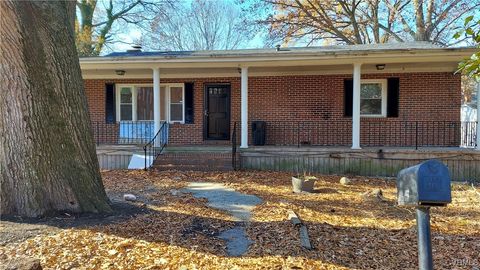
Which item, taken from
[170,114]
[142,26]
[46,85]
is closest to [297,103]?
[170,114]

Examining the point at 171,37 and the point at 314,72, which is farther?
the point at 171,37

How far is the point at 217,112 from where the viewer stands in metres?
13.0

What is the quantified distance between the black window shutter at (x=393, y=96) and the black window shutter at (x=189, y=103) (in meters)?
6.60

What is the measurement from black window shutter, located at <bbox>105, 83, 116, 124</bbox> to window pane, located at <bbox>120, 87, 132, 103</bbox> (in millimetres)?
312

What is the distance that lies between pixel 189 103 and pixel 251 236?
8.90 meters

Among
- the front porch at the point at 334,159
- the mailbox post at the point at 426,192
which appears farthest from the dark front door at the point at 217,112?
the mailbox post at the point at 426,192

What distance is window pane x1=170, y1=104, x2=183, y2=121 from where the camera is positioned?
512 inches

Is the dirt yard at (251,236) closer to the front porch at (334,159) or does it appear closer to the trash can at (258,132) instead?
the front porch at (334,159)

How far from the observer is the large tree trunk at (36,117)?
441cm

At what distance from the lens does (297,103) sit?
12.3 m

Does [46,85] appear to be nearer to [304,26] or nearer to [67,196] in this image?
[67,196]

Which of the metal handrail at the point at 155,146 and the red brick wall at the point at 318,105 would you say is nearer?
the metal handrail at the point at 155,146

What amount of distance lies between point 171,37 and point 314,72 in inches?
852

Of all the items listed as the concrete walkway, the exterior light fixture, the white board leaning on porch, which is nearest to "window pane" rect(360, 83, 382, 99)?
the exterior light fixture
